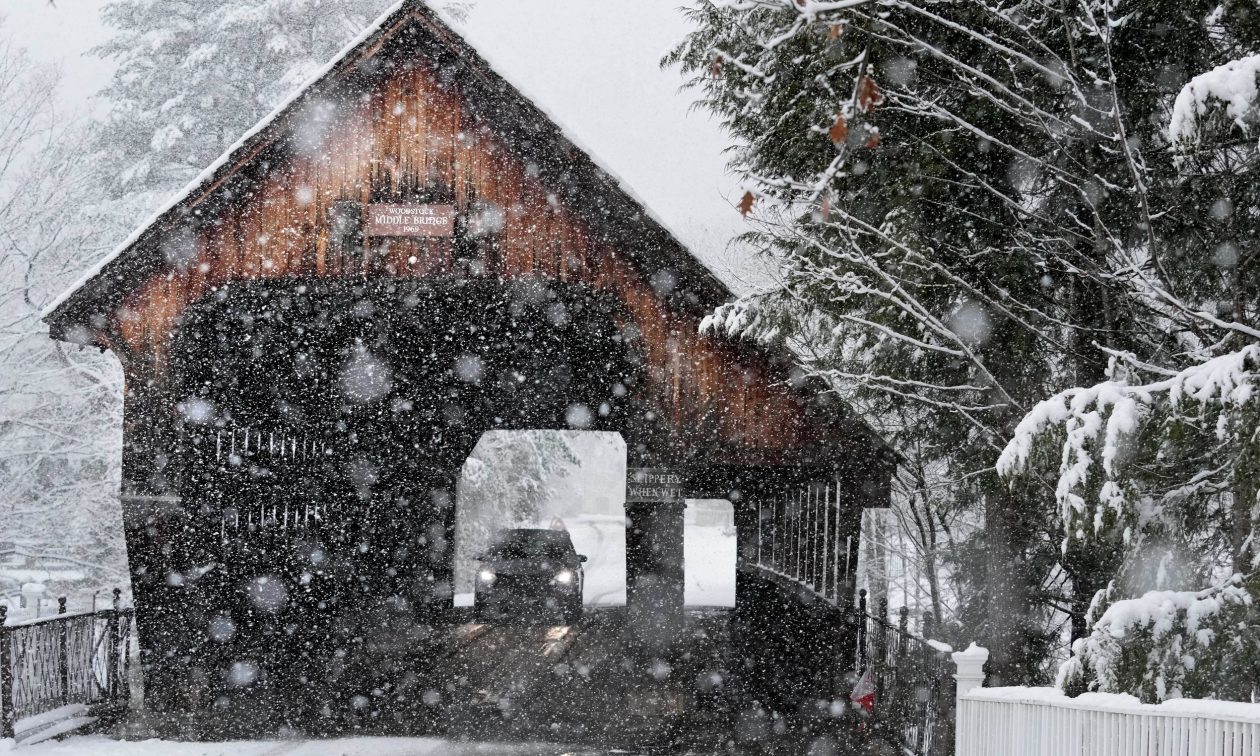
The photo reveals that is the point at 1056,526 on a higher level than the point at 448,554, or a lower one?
higher

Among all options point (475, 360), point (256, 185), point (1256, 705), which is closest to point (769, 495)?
point (475, 360)

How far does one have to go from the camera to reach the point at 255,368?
488 inches

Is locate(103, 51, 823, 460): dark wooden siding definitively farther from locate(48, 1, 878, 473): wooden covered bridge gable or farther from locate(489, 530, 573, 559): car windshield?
locate(489, 530, 573, 559): car windshield

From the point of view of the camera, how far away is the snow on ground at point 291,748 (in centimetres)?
918

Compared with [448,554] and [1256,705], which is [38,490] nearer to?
[448,554]

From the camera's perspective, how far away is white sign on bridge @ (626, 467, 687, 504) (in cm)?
1105

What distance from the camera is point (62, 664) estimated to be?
10.3 m

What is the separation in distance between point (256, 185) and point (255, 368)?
2430mm

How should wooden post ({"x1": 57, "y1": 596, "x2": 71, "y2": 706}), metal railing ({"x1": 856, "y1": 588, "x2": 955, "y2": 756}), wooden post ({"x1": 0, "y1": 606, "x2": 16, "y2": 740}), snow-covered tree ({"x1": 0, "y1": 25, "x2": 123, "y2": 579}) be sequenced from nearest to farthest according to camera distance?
metal railing ({"x1": 856, "y1": 588, "x2": 955, "y2": 756})
wooden post ({"x1": 0, "y1": 606, "x2": 16, "y2": 740})
wooden post ({"x1": 57, "y1": 596, "x2": 71, "y2": 706})
snow-covered tree ({"x1": 0, "y1": 25, "x2": 123, "y2": 579})

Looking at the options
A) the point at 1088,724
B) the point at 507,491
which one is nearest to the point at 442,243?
the point at 1088,724

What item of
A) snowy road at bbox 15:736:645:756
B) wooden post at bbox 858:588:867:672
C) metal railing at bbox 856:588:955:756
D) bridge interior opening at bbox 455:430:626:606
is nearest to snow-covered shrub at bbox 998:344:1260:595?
metal railing at bbox 856:588:955:756

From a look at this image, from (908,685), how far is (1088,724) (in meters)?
4.30

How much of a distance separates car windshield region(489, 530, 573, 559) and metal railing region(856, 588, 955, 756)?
24.3 ft

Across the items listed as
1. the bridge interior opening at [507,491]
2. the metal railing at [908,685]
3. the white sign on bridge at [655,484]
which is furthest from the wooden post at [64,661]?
the bridge interior opening at [507,491]
